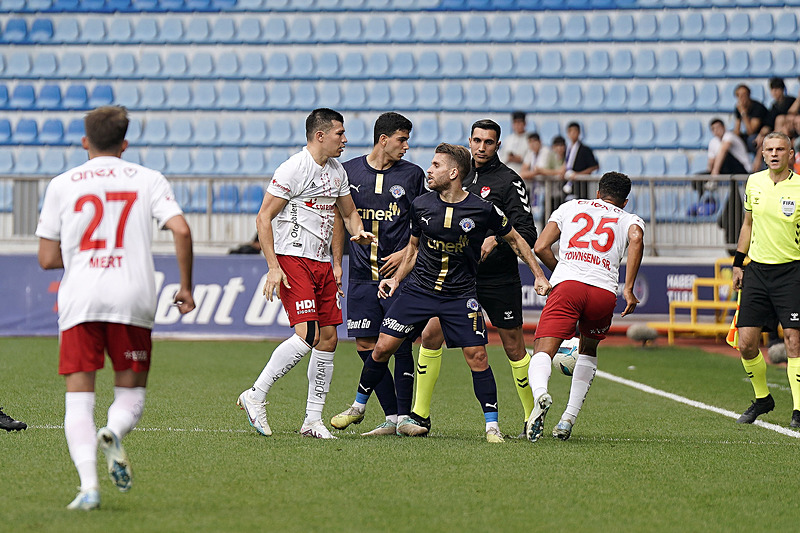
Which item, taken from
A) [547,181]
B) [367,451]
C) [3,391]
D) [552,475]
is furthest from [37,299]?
[552,475]

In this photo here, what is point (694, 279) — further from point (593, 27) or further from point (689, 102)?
point (593, 27)

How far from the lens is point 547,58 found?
64.5ft

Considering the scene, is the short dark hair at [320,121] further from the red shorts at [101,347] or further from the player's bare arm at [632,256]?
the red shorts at [101,347]

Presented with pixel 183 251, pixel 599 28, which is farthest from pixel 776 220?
pixel 599 28

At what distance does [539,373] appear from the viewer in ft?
22.8

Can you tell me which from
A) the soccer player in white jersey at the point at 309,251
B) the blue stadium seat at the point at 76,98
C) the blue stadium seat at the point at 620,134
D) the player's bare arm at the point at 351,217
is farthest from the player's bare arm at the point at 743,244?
the blue stadium seat at the point at 76,98

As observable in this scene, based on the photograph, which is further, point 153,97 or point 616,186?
point 153,97

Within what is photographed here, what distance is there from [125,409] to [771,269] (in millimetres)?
5425

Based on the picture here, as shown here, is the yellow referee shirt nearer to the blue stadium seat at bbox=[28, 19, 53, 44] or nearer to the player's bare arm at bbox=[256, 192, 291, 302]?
the player's bare arm at bbox=[256, 192, 291, 302]

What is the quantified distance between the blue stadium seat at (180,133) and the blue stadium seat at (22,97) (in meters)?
2.69

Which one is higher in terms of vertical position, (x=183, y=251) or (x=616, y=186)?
(x=616, y=186)

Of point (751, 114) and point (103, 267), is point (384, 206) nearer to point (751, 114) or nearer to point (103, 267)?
point (103, 267)

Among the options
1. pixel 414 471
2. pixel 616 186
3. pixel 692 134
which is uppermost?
pixel 692 134

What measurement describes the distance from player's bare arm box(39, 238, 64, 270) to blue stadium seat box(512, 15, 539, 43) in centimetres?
1594
